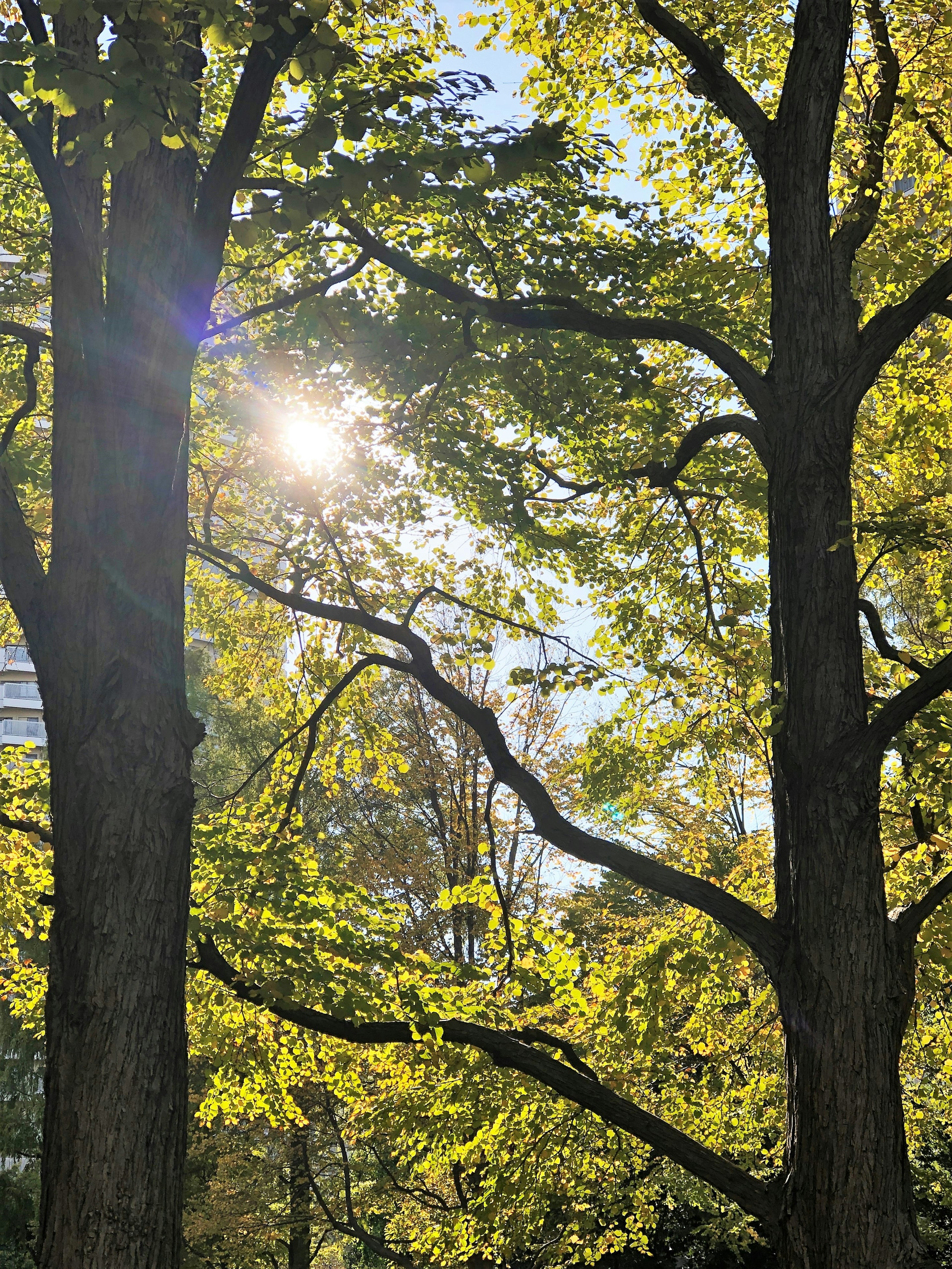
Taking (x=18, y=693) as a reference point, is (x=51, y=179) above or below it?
below

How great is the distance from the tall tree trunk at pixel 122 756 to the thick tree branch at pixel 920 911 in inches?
146

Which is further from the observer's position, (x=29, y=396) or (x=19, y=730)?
(x=19, y=730)

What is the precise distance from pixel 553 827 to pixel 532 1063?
1456mm

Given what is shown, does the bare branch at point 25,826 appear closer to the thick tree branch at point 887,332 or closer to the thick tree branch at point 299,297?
the thick tree branch at point 299,297

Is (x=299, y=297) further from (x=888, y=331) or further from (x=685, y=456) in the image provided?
(x=888, y=331)

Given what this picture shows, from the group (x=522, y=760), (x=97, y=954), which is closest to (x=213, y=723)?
(x=522, y=760)

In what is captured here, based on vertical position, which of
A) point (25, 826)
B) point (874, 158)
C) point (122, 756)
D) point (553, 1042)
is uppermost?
point (874, 158)

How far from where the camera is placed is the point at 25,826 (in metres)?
6.87

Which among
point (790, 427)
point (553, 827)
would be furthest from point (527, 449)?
point (553, 827)

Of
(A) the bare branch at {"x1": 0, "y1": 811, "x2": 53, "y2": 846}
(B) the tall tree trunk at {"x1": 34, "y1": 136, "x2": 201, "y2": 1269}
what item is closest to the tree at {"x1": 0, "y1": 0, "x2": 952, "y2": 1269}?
(B) the tall tree trunk at {"x1": 34, "y1": 136, "x2": 201, "y2": 1269}

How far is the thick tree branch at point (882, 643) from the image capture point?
6.12 m

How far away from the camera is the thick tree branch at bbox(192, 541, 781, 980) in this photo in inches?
225

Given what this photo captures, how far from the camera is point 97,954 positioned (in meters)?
3.28

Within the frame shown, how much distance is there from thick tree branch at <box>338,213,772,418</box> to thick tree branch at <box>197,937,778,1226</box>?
4.05 meters
